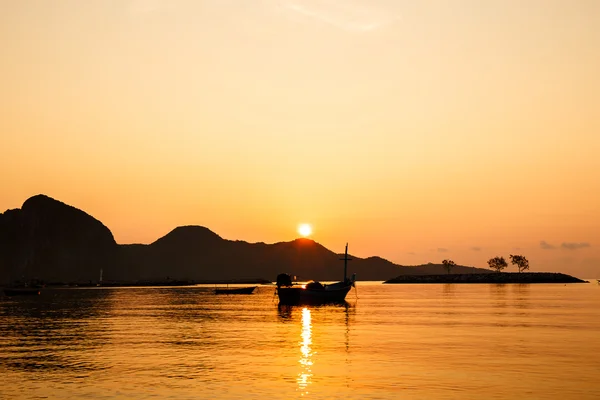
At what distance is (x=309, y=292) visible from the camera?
143625 millimetres

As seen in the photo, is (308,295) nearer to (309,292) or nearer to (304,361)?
(309,292)

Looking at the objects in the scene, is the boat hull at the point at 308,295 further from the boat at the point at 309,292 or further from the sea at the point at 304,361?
the sea at the point at 304,361

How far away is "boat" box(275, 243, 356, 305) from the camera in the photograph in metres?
140

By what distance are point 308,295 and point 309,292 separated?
Answer: 0.68 meters

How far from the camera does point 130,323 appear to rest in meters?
84.1

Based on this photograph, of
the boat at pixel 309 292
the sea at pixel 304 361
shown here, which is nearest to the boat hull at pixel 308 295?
the boat at pixel 309 292

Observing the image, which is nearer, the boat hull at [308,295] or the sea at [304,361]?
the sea at [304,361]

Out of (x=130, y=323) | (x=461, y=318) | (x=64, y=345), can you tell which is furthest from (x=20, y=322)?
(x=461, y=318)

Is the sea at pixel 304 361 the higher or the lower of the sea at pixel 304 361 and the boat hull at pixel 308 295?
the lower

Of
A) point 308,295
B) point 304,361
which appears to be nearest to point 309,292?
point 308,295

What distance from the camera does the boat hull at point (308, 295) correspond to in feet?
458

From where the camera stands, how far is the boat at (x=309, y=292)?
458 ft

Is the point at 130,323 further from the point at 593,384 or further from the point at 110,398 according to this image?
the point at 593,384

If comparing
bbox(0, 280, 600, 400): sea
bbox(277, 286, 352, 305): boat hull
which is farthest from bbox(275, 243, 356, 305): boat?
bbox(0, 280, 600, 400): sea
